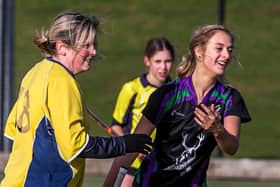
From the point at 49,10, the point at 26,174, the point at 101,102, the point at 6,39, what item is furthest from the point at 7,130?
the point at 49,10

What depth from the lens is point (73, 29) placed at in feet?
15.7

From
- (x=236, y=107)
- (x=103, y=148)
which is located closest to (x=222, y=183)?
(x=236, y=107)

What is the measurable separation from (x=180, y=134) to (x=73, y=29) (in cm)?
97

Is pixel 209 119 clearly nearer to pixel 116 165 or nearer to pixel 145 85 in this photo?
pixel 116 165

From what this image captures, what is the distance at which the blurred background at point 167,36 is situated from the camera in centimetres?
1741

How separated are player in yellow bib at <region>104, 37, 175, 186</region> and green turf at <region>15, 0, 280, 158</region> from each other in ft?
23.1

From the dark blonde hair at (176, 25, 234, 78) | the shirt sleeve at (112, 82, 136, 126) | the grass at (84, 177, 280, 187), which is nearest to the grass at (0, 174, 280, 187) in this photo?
the grass at (84, 177, 280, 187)

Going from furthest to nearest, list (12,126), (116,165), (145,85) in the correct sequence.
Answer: (145,85), (116,165), (12,126)

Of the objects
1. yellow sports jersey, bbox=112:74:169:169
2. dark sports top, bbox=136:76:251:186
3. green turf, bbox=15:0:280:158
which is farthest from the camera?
green turf, bbox=15:0:280:158

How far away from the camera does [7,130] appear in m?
5.08

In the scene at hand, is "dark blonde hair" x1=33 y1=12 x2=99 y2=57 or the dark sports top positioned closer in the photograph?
"dark blonde hair" x1=33 y1=12 x2=99 y2=57

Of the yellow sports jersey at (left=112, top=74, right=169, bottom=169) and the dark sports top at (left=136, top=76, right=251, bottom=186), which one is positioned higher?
the dark sports top at (left=136, top=76, right=251, bottom=186)

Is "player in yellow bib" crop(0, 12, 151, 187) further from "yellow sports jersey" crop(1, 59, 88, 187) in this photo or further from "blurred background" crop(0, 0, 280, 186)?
"blurred background" crop(0, 0, 280, 186)

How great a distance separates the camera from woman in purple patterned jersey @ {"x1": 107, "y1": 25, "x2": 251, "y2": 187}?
5.42m
